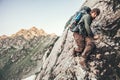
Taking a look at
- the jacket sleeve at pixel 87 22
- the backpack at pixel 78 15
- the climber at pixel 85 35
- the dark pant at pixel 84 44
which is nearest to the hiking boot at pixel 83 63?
the climber at pixel 85 35

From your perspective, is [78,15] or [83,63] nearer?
[83,63]

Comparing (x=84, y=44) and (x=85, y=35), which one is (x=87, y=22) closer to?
(x=85, y=35)

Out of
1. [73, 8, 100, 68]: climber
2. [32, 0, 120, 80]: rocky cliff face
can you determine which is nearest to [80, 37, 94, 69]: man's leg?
[73, 8, 100, 68]: climber

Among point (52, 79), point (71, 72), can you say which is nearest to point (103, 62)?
point (71, 72)

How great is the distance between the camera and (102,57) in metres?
18.4

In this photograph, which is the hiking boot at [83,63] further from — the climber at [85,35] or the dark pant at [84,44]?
the dark pant at [84,44]

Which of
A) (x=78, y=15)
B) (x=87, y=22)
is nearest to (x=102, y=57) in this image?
(x=87, y=22)

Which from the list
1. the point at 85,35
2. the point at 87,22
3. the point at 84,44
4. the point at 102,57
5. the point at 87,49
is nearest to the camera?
the point at 87,22

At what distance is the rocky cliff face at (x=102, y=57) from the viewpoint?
17766 mm

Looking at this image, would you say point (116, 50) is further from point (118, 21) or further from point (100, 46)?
point (118, 21)

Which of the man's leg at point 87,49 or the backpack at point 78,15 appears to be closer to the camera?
the man's leg at point 87,49

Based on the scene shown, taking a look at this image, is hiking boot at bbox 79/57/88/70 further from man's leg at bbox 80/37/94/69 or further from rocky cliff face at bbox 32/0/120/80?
rocky cliff face at bbox 32/0/120/80

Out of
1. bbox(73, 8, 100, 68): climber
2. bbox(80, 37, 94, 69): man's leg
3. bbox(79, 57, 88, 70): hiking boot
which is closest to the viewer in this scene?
bbox(73, 8, 100, 68): climber

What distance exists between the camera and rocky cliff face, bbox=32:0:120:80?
17.8 metres
